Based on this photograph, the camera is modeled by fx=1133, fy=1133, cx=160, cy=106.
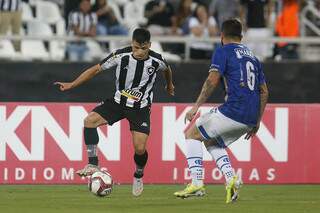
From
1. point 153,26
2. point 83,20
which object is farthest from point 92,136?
point 153,26

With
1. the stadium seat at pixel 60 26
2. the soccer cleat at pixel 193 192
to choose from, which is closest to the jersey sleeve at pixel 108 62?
the soccer cleat at pixel 193 192

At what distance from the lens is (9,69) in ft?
64.7

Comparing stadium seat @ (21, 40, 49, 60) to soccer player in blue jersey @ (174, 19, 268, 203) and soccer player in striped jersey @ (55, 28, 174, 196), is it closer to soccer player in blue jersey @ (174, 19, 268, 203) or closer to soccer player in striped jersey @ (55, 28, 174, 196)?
soccer player in striped jersey @ (55, 28, 174, 196)

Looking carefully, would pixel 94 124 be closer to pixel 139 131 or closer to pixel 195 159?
pixel 139 131

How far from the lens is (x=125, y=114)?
1402cm

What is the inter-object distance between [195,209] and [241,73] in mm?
1622

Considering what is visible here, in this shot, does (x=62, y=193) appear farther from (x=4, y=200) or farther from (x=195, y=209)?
(x=195, y=209)

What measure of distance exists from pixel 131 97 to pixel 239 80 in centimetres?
174

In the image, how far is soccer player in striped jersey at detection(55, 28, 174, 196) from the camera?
13695 mm

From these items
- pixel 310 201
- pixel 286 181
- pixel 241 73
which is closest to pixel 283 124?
pixel 286 181

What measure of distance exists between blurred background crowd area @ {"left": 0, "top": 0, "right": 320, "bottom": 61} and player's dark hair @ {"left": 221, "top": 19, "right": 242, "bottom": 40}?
7.10m

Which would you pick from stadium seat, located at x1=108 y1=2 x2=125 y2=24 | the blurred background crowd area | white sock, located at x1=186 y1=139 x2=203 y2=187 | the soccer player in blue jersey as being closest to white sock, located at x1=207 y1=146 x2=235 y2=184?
the soccer player in blue jersey

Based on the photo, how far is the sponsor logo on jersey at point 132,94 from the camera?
1394cm

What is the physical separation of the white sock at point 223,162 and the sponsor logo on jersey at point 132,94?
1311 millimetres
